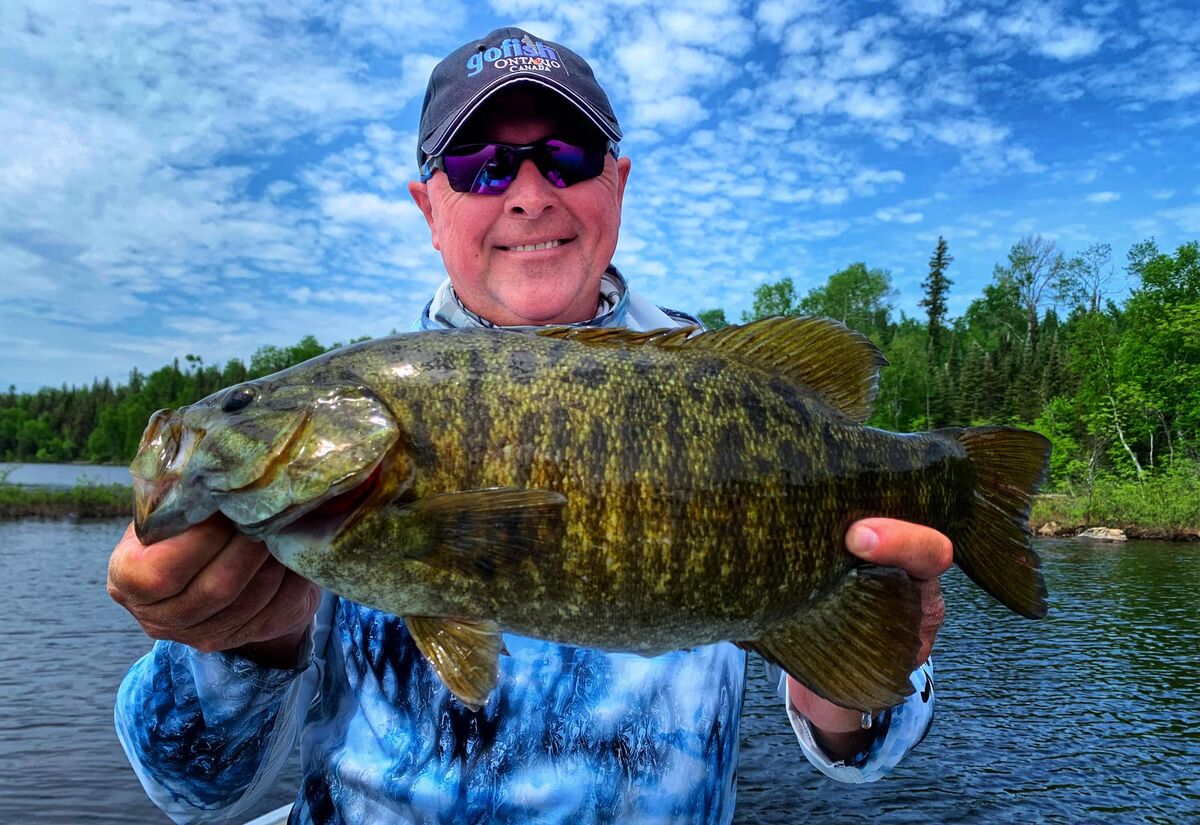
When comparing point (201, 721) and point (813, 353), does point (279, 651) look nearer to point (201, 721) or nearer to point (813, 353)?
point (201, 721)

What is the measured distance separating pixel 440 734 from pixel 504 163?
92.1 inches

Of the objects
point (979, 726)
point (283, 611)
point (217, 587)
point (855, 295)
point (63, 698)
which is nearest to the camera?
point (217, 587)

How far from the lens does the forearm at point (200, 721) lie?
272 cm

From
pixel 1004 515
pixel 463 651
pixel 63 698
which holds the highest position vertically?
pixel 1004 515

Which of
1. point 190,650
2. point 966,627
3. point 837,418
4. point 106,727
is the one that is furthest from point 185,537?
point 966,627

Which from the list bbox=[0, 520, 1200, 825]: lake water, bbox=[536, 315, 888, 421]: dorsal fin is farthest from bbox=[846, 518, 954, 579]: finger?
bbox=[0, 520, 1200, 825]: lake water

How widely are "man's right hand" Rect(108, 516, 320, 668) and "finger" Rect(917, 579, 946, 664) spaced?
6.63 feet

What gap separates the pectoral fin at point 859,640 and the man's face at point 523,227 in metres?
1.77

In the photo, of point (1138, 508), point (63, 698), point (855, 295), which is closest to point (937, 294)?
point (855, 295)

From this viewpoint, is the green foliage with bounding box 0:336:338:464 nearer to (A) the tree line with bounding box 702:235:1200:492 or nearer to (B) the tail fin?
(A) the tree line with bounding box 702:235:1200:492

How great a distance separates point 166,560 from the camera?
207cm

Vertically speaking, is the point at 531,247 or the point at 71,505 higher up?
the point at 531,247

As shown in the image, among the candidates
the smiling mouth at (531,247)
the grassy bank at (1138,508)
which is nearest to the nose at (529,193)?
the smiling mouth at (531,247)

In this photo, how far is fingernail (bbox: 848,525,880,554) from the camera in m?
2.34
